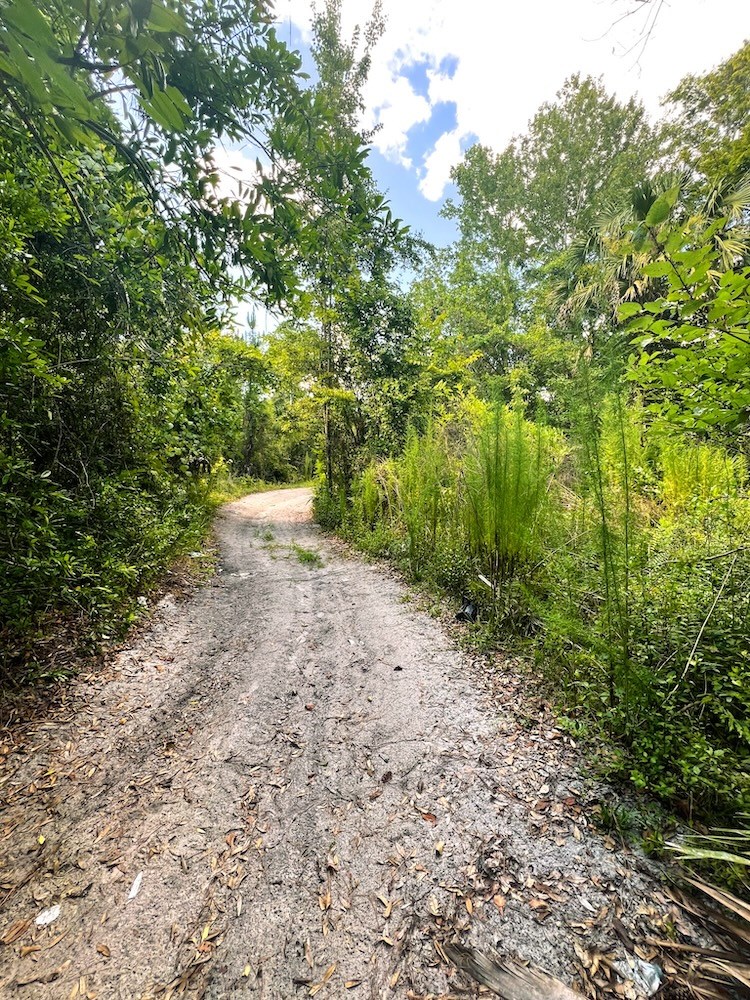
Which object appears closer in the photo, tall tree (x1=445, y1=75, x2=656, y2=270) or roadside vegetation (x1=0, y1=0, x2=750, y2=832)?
roadside vegetation (x1=0, y1=0, x2=750, y2=832)

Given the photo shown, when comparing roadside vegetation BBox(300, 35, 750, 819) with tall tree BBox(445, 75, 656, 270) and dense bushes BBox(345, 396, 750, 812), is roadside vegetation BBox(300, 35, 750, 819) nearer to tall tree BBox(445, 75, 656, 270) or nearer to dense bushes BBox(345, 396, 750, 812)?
dense bushes BBox(345, 396, 750, 812)

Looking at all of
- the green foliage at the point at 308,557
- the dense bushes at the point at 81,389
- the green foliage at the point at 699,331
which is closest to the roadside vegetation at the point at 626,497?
the green foliage at the point at 699,331

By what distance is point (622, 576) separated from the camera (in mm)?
2166

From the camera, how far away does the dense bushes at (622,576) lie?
1.72 m

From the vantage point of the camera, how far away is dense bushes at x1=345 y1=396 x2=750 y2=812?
5.66 feet

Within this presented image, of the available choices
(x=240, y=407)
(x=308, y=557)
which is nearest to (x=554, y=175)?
(x=240, y=407)

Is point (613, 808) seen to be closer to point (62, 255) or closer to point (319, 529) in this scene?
point (62, 255)

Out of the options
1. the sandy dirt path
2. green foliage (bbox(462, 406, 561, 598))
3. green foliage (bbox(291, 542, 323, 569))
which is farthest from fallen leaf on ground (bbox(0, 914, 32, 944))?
green foliage (bbox(291, 542, 323, 569))

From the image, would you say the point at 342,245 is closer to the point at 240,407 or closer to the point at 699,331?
the point at 699,331

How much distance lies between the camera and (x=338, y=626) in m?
3.87

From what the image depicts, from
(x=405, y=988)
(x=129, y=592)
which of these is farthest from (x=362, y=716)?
(x=129, y=592)

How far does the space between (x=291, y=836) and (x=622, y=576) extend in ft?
7.01

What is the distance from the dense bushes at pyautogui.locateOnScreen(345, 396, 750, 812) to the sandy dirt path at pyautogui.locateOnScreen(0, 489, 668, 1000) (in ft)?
1.38

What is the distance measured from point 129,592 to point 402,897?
11.1 ft
